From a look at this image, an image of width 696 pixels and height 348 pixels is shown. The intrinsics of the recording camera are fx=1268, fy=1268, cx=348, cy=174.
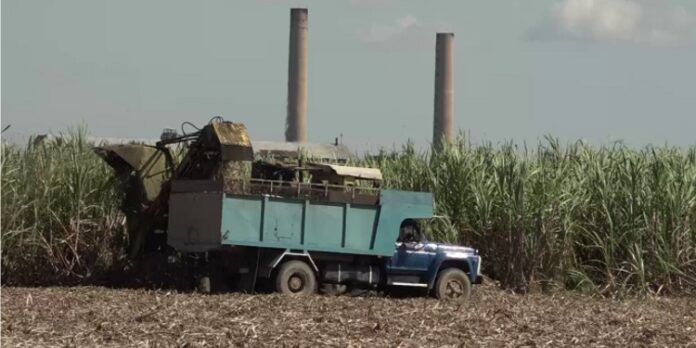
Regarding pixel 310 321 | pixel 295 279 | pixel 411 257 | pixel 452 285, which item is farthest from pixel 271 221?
pixel 310 321

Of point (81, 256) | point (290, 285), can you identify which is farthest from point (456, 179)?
point (81, 256)

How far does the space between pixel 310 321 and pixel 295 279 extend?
496cm

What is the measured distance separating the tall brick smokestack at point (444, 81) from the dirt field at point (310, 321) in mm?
33670

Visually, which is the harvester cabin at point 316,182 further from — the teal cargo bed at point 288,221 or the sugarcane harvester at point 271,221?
the teal cargo bed at point 288,221

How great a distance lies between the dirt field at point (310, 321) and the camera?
42.0 feet

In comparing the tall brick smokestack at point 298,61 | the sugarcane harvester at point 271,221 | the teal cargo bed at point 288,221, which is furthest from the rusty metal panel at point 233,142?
the tall brick smokestack at point 298,61

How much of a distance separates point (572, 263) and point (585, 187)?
1656mm

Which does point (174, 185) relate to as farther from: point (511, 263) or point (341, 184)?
point (511, 263)

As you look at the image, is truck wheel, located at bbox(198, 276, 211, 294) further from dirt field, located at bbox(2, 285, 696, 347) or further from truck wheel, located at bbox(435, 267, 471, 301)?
truck wheel, located at bbox(435, 267, 471, 301)

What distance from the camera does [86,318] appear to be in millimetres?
14133

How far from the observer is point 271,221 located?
18969mm

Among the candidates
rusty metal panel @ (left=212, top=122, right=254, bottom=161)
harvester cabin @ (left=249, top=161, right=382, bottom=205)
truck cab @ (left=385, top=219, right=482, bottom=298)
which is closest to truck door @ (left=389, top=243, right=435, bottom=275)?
truck cab @ (left=385, top=219, right=482, bottom=298)

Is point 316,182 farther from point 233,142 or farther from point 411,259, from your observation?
point 411,259

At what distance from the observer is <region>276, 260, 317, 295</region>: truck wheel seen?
19.1 m
